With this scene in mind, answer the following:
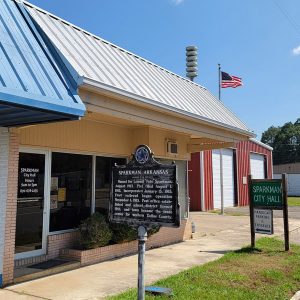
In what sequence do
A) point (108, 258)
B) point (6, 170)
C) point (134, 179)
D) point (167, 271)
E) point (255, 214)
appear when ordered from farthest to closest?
point (255, 214), point (108, 258), point (167, 271), point (6, 170), point (134, 179)

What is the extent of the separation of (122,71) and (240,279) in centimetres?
503

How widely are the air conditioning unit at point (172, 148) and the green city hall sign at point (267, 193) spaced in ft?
8.39

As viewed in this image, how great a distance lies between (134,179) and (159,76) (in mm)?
6915

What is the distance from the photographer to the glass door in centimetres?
888

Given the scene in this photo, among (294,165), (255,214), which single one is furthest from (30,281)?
(294,165)

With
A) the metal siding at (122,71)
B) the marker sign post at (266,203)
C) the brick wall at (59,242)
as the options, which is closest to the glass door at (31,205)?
the brick wall at (59,242)

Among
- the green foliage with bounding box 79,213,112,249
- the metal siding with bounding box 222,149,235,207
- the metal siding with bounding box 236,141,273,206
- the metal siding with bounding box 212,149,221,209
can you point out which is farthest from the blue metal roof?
the metal siding with bounding box 236,141,273,206

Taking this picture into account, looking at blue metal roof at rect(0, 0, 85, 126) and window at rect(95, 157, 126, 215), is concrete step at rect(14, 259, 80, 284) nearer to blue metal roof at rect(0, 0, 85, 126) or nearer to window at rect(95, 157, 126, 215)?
window at rect(95, 157, 126, 215)

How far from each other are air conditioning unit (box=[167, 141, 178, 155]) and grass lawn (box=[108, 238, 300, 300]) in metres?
3.59

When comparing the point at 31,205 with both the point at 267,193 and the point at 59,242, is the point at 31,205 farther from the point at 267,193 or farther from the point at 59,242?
the point at 267,193

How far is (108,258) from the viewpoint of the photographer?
10156mm

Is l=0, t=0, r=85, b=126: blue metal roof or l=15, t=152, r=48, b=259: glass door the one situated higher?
l=0, t=0, r=85, b=126: blue metal roof

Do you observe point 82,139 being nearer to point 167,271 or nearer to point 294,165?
point 167,271

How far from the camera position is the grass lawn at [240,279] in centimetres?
716
